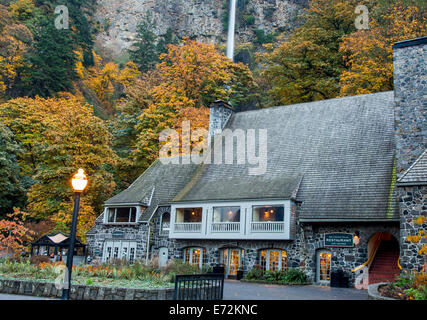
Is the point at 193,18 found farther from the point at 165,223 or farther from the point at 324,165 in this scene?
the point at 324,165

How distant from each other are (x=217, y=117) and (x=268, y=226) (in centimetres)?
1048

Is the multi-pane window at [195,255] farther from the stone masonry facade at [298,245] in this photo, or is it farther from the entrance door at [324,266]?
the entrance door at [324,266]

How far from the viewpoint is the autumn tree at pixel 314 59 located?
3447 centimetres

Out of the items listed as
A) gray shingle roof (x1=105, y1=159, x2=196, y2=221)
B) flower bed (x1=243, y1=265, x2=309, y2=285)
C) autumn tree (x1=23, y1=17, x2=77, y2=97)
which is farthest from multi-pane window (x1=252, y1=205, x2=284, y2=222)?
autumn tree (x1=23, y1=17, x2=77, y2=97)

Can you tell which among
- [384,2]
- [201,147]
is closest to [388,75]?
[384,2]

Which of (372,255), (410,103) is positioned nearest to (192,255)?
(372,255)

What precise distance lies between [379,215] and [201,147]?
15.5 metres

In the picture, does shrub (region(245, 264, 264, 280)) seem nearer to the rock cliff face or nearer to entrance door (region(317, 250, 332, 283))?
entrance door (region(317, 250, 332, 283))

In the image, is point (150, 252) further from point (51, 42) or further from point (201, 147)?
point (51, 42)

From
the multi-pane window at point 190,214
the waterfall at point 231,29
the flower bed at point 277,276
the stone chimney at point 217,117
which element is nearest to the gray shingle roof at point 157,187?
the multi-pane window at point 190,214

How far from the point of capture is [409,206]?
53.0 ft

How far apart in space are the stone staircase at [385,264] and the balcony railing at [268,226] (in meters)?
4.55

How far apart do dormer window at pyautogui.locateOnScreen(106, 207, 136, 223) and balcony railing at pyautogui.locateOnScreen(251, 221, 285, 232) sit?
938 cm

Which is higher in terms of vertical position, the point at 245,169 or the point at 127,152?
the point at 127,152
